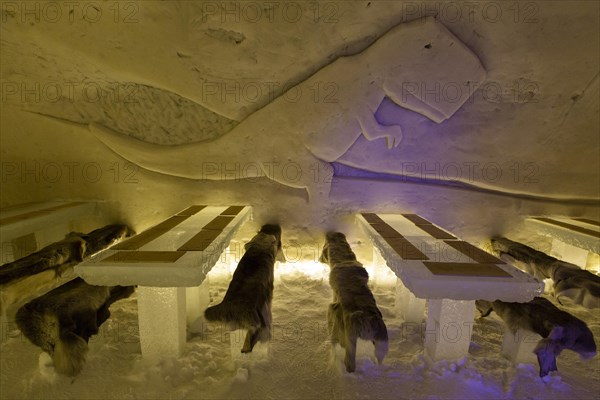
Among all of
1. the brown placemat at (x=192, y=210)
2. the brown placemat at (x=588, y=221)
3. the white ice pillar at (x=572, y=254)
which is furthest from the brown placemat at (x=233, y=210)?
the brown placemat at (x=588, y=221)

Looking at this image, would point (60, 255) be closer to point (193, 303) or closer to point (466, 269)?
point (193, 303)

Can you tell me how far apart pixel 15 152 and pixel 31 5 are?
1.73m

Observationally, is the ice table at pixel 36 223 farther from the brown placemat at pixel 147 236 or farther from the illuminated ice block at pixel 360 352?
the illuminated ice block at pixel 360 352

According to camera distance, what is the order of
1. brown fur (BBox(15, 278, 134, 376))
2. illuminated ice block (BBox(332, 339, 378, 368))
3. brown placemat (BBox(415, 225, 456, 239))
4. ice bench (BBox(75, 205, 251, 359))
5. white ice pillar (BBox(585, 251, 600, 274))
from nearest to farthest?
brown fur (BBox(15, 278, 134, 376)) → ice bench (BBox(75, 205, 251, 359)) → illuminated ice block (BBox(332, 339, 378, 368)) → brown placemat (BBox(415, 225, 456, 239)) → white ice pillar (BBox(585, 251, 600, 274))

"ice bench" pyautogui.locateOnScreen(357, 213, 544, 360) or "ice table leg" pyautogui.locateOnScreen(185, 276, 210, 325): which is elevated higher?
"ice bench" pyautogui.locateOnScreen(357, 213, 544, 360)

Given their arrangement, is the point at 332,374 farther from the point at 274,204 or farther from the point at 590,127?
the point at 590,127

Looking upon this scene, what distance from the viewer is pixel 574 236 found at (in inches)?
113

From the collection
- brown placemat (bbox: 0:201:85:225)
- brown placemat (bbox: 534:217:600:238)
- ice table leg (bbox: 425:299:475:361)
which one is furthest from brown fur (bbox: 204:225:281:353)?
brown placemat (bbox: 534:217:600:238)

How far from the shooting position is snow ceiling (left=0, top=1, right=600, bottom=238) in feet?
8.84

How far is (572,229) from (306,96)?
2755mm

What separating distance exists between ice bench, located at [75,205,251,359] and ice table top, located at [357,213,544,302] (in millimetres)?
1216

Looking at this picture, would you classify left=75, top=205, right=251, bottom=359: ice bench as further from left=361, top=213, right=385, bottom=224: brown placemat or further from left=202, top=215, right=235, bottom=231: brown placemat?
left=361, top=213, right=385, bottom=224: brown placemat

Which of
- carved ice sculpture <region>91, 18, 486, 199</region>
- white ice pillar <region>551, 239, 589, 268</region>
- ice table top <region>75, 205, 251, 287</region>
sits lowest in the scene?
A: white ice pillar <region>551, 239, 589, 268</region>

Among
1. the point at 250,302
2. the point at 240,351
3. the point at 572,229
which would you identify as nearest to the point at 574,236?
the point at 572,229
